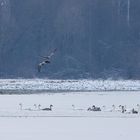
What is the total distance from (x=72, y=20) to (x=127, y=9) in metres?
6.72

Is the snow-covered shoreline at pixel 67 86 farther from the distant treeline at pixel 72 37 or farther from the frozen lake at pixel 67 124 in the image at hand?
the frozen lake at pixel 67 124

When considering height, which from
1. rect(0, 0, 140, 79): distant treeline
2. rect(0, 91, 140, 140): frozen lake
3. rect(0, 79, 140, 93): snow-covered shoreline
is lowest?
rect(0, 91, 140, 140): frozen lake

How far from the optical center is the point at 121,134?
1698 centimetres

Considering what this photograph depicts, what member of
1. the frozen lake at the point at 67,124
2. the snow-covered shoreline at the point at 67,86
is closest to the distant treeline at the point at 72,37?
the snow-covered shoreline at the point at 67,86

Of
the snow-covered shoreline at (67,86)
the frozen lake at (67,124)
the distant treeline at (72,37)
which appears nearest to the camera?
the frozen lake at (67,124)

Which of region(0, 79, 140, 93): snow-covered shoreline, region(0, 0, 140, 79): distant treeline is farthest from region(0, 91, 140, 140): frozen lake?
region(0, 0, 140, 79): distant treeline

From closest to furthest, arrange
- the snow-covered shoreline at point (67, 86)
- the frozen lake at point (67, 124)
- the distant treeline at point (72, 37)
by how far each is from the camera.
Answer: the frozen lake at point (67, 124) < the snow-covered shoreline at point (67, 86) < the distant treeline at point (72, 37)

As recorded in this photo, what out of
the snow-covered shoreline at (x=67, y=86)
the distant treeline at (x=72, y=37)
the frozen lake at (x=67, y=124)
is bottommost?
the frozen lake at (x=67, y=124)

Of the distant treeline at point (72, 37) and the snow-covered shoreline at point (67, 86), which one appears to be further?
the distant treeline at point (72, 37)

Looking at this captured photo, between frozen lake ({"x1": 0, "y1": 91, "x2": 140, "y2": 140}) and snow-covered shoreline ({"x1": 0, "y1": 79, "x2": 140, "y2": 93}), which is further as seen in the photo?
snow-covered shoreline ({"x1": 0, "y1": 79, "x2": 140, "y2": 93})

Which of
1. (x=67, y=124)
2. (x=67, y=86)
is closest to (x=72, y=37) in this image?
(x=67, y=86)

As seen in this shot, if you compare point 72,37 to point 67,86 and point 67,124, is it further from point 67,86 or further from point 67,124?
point 67,124

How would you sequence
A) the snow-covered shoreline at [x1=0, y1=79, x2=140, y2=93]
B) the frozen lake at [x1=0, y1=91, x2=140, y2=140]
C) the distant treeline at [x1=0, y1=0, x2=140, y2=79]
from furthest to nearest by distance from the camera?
the distant treeline at [x1=0, y1=0, x2=140, y2=79]
the snow-covered shoreline at [x1=0, y1=79, x2=140, y2=93]
the frozen lake at [x1=0, y1=91, x2=140, y2=140]

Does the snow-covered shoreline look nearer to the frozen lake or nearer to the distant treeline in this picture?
the distant treeline
